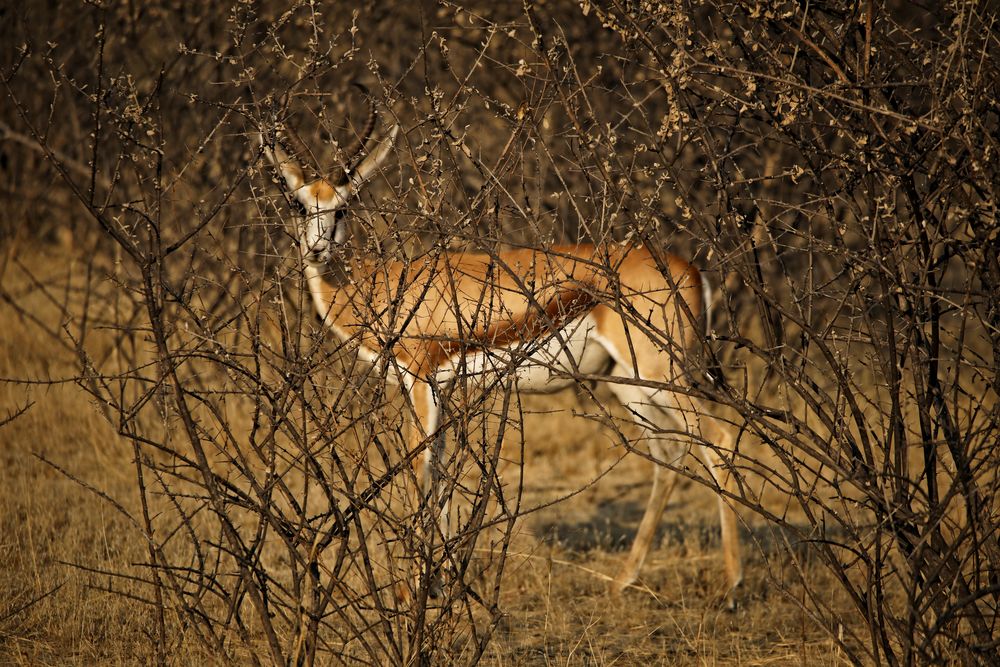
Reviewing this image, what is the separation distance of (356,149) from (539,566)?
1.97 meters

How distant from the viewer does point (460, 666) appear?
3.51m

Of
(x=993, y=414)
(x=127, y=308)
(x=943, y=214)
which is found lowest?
(x=993, y=414)

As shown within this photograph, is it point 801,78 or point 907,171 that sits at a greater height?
point 801,78

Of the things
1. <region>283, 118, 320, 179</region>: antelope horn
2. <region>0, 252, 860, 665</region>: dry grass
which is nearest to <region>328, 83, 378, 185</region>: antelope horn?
<region>283, 118, 320, 179</region>: antelope horn

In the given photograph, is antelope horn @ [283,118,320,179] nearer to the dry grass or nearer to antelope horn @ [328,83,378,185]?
antelope horn @ [328,83,378,185]

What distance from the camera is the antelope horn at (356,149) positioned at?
280 cm

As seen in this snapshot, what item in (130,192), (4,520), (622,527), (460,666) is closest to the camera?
(460,666)

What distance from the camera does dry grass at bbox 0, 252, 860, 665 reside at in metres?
3.74

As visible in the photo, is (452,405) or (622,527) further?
(622,527)

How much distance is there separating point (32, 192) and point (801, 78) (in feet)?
26.2

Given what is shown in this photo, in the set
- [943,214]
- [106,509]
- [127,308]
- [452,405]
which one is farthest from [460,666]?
[127,308]

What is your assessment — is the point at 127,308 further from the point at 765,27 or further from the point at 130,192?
the point at 765,27

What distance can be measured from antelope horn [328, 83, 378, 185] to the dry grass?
0.91m

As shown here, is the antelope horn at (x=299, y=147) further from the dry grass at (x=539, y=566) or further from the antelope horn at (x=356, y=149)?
the dry grass at (x=539, y=566)
